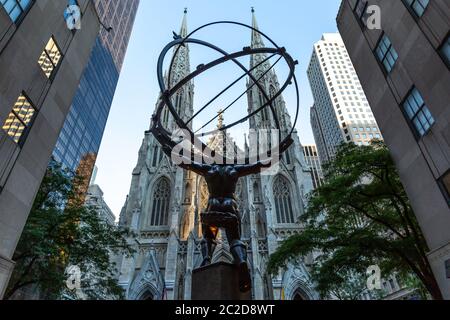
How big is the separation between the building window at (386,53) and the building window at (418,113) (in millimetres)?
1926

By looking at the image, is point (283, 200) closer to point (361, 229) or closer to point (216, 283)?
point (361, 229)

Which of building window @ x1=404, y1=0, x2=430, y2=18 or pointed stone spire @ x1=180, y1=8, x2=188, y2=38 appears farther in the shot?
pointed stone spire @ x1=180, y1=8, x2=188, y2=38

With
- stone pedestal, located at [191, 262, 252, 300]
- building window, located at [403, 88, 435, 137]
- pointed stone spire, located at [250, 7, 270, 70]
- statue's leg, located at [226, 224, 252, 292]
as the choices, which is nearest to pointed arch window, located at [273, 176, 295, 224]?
pointed stone spire, located at [250, 7, 270, 70]

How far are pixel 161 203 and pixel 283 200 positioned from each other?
16821 millimetres

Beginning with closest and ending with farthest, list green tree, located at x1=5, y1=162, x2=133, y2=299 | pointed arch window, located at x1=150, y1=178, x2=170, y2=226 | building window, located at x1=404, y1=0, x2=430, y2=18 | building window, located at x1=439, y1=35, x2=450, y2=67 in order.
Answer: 1. building window, located at x1=439, y1=35, x2=450, y2=67
2. building window, located at x1=404, y1=0, x2=430, y2=18
3. green tree, located at x1=5, y1=162, x2=133, y2=299
4. pointed arch window, located at x1=150, y1=178, x2=170, y2=226

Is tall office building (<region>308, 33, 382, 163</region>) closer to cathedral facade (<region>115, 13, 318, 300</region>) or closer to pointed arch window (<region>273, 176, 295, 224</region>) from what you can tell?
pointed arch window (<region>273, 176, 295, 224</region>)

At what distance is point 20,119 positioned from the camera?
11609 millimetres

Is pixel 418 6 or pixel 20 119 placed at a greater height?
pixel 418 6

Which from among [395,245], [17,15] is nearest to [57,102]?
[17,15]

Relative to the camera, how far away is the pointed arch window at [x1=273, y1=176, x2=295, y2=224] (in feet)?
124

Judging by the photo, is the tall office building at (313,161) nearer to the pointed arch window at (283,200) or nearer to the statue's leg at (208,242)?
the pointed arch window at (283,200)

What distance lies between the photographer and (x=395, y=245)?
12047 millimetres

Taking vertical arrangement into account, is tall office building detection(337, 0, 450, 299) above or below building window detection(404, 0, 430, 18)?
below

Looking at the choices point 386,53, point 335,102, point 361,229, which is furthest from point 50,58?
point 335,102
